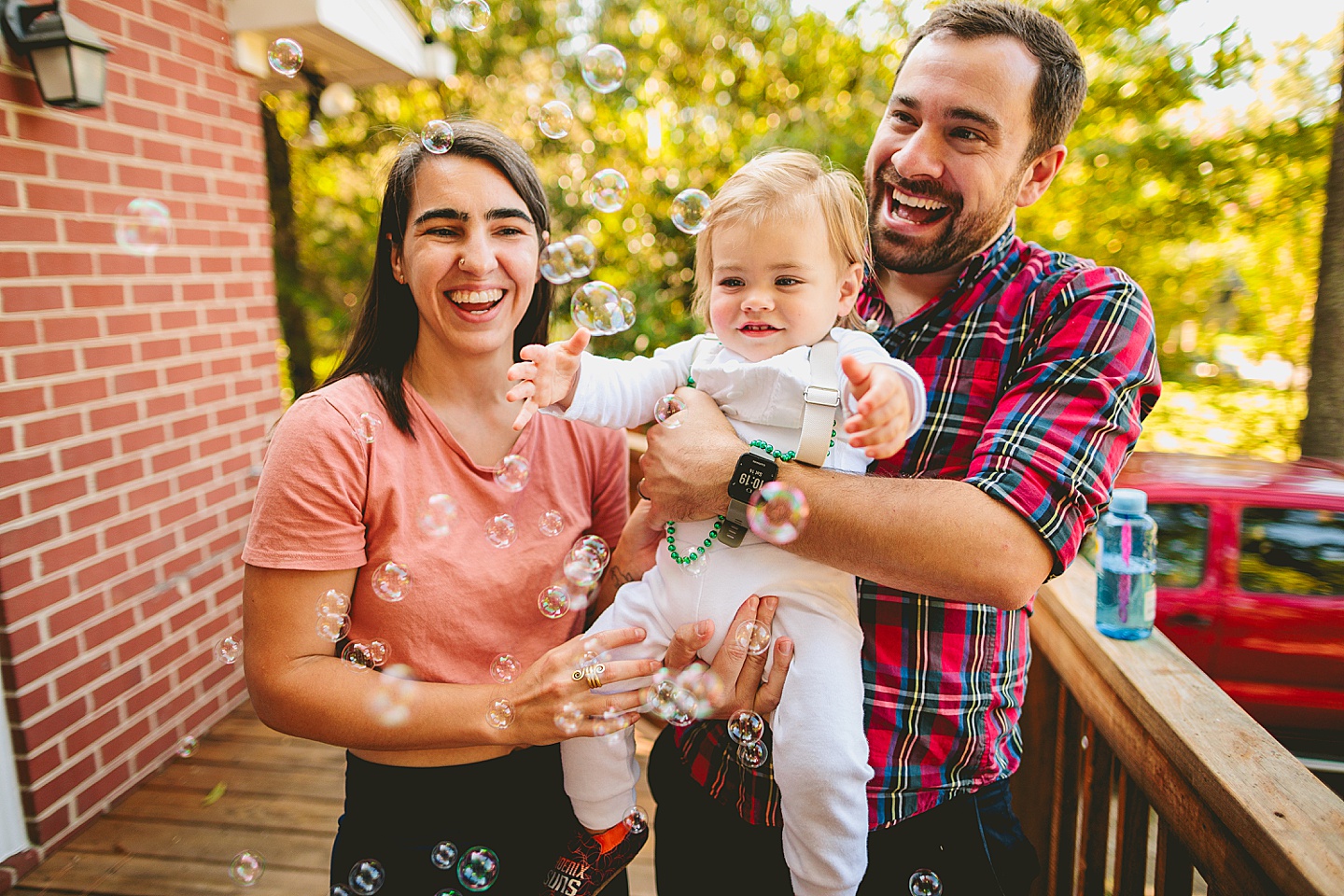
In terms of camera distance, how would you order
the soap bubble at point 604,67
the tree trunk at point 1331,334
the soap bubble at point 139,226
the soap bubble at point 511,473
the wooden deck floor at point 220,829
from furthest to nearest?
the tree trunk at point 1331,334 < the soap bubble at point 139,226 < the wooden deck floor at point 220,829 < the soap bubble at point 604,67 < the soap bubble at point 511,473

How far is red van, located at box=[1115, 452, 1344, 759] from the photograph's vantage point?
361 cm

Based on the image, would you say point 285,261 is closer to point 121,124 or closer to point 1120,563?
point 121,124

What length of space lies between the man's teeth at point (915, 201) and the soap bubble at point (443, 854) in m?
1.52

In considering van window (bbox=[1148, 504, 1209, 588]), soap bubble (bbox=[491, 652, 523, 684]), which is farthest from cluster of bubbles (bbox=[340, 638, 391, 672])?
van window (bbox=[1148, 504, 1209, 588])

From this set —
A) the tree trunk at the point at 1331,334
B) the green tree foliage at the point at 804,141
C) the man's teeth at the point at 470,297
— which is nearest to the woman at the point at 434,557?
the man's teeth at the point at 470,297

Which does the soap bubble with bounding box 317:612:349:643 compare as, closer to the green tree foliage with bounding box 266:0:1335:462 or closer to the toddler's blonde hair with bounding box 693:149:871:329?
the toddler's blonde hair with bounding box 693:149:871:329

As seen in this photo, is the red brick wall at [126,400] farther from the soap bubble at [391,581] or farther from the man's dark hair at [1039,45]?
the man's dark hair at [1039,45]

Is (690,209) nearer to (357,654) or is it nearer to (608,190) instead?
(608,190)

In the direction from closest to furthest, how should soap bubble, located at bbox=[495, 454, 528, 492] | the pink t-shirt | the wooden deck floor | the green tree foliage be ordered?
the pink t-shirt
soap bubble, located at bbox=[495, 454, 528, 492]
the wooden deck floor
the green tree foliage

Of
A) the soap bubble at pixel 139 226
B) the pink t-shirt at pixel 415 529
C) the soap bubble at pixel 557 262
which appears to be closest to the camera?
the pink t-shirt at pixel 415 529

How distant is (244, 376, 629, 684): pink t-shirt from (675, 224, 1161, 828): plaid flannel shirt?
0.53 metres

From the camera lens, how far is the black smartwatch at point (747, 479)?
54.9 inches

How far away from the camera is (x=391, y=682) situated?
1.42 metres

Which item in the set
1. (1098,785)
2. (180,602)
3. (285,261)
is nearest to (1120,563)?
(1098,785)
